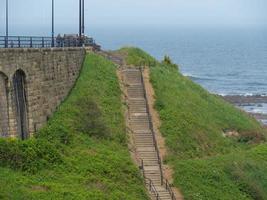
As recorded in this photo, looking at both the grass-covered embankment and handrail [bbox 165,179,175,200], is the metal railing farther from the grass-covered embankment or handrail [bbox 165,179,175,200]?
handrail [bbox 165,179,175,200]

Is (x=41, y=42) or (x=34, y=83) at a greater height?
(x=41, y=42)

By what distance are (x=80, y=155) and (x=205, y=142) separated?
10705 millimetres

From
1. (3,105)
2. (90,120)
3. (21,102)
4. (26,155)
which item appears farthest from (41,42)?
(26,155)

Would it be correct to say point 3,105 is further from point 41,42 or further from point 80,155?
point 41,42

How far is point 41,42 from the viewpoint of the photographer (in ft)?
157

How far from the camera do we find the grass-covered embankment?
43.8 metres

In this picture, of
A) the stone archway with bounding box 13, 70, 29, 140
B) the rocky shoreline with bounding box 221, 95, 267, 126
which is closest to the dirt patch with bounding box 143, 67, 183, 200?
the stone archway with bounding box 13, 70, 29, 140

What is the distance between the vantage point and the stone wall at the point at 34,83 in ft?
137

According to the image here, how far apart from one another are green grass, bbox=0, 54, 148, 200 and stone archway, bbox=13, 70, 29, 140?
3.84 feet

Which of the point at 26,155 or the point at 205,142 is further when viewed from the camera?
the point at 205,142

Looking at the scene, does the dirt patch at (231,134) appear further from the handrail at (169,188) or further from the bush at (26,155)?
the bush at (26,155)

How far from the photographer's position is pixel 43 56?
46250 millimetres

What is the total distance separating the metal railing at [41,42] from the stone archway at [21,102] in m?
1.88

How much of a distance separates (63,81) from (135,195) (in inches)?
485
